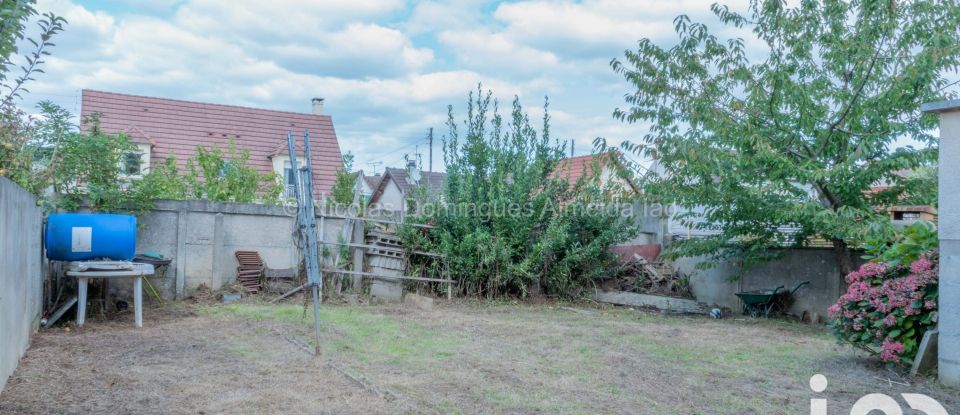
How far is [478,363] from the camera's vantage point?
632 centimetres

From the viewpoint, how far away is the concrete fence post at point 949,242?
18.3ft

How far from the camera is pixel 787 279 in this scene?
10.7 m

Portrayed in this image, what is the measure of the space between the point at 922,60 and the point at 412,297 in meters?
7.60

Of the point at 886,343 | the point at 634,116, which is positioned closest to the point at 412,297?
the point at 634,116

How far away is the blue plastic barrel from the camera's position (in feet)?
25.6

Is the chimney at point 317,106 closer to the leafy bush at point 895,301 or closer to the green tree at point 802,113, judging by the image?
the green tree at point 802,113

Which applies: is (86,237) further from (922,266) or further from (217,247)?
(922,266)

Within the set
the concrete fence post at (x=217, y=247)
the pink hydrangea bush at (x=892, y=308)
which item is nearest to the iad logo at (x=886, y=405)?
the pink hydrangea bush at (x=892, y=308)

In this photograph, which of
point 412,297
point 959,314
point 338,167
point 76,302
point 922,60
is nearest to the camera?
point 959,314

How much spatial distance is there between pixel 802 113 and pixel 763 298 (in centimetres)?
304

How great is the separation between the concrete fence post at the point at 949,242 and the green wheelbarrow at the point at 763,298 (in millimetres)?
4622

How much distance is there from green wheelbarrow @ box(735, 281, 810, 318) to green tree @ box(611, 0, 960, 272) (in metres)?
0.84

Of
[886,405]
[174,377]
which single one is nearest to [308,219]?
[174,377]

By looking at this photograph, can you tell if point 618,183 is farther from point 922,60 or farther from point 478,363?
point 478,363
